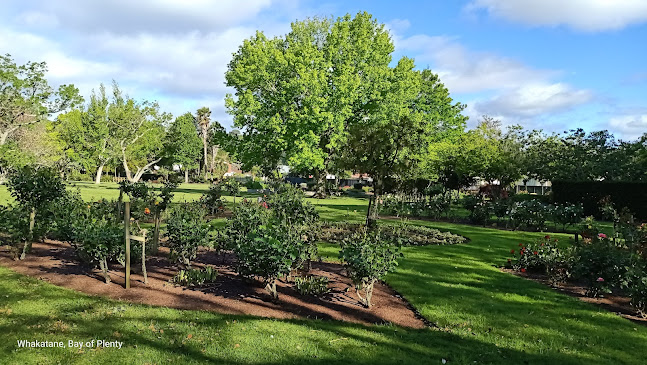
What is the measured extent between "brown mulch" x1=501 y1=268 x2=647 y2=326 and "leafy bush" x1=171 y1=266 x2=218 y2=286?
8098 millimetres

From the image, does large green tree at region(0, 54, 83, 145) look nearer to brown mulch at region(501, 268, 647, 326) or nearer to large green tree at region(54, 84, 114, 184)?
large green tree at region(54, 84, 114, 184)

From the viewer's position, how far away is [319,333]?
19.1ft

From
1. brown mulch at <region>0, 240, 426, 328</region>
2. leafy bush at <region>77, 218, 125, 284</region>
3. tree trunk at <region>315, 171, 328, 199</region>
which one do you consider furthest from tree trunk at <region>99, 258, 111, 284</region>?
tree trunk at <region>315, 171, 328, 199</region>

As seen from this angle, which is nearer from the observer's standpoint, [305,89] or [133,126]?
[305,89]

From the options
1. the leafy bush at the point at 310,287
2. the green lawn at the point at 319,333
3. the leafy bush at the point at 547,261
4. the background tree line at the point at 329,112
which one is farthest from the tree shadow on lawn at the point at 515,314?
the background tree line at the point at 329,112

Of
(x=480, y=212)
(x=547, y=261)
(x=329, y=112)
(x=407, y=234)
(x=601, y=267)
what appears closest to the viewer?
(x=601, y=267)

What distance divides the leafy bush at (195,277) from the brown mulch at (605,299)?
8.10 m

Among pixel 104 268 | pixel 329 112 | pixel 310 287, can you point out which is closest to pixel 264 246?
pixel 310 287

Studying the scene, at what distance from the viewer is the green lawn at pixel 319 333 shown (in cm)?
501

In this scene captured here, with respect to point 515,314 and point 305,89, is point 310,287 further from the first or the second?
point 305,89

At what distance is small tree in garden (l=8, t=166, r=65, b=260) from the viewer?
8.76m

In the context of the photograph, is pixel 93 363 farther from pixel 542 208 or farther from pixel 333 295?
pixel 542 208

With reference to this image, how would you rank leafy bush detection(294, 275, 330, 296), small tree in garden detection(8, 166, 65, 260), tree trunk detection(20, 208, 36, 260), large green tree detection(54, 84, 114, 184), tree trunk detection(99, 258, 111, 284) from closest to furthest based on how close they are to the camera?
tree trunk detection(99, 258, 111, 284)
leafy bush detection(294, 275, 330, 296)
small tree in garden detection(8, 166, 65, 260)
tree trunk detection(20, 208, 36, 260)
large green tree detection(54, 84, 114, 184)

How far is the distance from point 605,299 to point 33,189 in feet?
43.6
